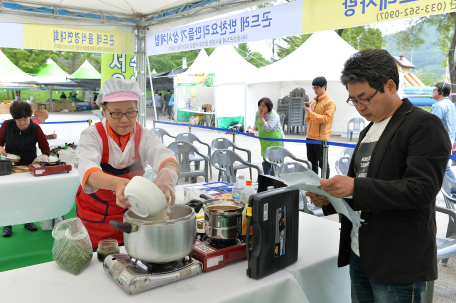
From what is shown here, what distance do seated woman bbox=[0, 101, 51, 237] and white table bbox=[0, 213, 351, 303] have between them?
288 centimetres

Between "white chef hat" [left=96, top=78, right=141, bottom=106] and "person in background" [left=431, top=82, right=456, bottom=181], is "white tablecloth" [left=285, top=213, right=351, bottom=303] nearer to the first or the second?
"white chef hat" [left=96, top=78, right=141, bottom=106]

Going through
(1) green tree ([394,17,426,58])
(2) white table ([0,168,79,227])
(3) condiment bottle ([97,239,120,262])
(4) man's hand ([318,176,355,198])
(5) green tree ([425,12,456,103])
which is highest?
(1) green tree ([394,17,426,58])

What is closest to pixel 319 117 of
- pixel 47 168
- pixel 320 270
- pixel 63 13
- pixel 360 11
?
pixel 360 11

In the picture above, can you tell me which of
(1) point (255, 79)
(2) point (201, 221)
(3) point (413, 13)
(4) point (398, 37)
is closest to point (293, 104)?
(1) point (255, 79)

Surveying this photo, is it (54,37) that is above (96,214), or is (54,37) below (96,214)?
above

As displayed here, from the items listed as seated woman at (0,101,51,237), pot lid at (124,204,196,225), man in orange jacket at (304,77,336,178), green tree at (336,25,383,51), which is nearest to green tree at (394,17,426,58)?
green tree at (336,25,383,51)

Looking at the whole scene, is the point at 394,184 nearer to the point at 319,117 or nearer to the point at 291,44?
the point at 319,117

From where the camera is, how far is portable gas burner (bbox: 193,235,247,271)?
1427 mm

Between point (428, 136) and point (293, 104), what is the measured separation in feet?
39.4

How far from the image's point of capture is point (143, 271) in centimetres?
132

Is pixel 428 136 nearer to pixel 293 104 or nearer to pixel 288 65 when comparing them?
pixel 288 65

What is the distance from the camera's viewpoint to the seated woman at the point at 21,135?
12.6 feet

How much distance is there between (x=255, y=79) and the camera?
11641 millimetres

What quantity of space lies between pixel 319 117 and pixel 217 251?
4103 millimetres
